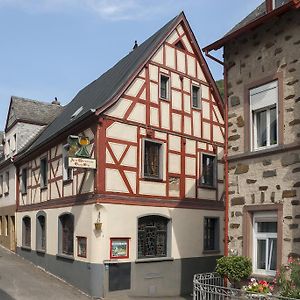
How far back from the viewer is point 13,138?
88.1ft

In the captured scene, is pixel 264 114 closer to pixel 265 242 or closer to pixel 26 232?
pixel 265 242

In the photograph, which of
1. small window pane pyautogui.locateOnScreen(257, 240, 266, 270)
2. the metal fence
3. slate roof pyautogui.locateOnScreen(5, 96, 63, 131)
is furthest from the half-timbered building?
small window pane pyautogui.locateOnScreen(257, 240, 266, 270)

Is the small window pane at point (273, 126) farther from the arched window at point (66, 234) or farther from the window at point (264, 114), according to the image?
the arched window at point (66, 234)

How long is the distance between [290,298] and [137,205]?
8.40 m

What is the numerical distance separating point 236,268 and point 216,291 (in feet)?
2.22

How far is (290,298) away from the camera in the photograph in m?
8.69

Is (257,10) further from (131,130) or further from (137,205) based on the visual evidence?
(137,205)

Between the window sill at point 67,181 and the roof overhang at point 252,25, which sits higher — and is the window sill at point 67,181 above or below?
below

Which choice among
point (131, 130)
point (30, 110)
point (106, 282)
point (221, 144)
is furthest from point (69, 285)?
point (30, 110)

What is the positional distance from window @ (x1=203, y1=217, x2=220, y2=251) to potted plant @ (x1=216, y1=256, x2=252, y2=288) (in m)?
8.22

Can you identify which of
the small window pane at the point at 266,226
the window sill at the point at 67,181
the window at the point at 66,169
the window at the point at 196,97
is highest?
the window at the point at 196,97

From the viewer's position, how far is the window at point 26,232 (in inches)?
903

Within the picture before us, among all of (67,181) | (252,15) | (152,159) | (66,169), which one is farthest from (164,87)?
(252,15)


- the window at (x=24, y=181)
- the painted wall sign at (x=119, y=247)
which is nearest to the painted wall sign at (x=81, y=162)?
the painted wall sign at (x=119, y=247)
